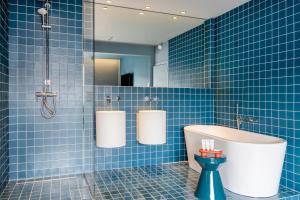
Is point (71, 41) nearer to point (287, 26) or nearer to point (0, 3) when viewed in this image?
point (0, 3)

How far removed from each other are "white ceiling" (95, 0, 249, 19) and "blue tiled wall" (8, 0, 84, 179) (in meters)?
0.64

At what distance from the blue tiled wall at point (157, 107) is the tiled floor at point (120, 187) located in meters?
0.21

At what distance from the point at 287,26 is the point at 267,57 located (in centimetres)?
41

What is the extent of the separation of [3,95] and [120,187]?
63.7 inches

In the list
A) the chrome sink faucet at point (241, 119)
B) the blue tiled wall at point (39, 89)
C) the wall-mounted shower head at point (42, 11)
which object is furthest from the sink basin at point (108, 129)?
the chrome sink faucet at point (241, 119)

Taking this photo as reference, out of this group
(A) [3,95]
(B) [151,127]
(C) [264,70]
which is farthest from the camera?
(B) [151,127]

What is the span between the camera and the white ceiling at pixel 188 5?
3.30m

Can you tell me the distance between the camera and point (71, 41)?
324cm

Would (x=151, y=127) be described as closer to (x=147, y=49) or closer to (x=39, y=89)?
(x=147, y=49)

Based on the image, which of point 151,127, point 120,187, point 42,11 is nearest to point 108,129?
point 151,127

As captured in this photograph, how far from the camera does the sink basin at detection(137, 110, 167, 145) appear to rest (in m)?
3.36

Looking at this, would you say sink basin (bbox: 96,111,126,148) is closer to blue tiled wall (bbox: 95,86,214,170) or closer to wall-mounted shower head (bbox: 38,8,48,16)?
blue tiled wall (bbox: 95,86,214,170)

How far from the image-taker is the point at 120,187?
111 inches

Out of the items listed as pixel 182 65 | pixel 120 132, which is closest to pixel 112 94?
pixel 120 132
